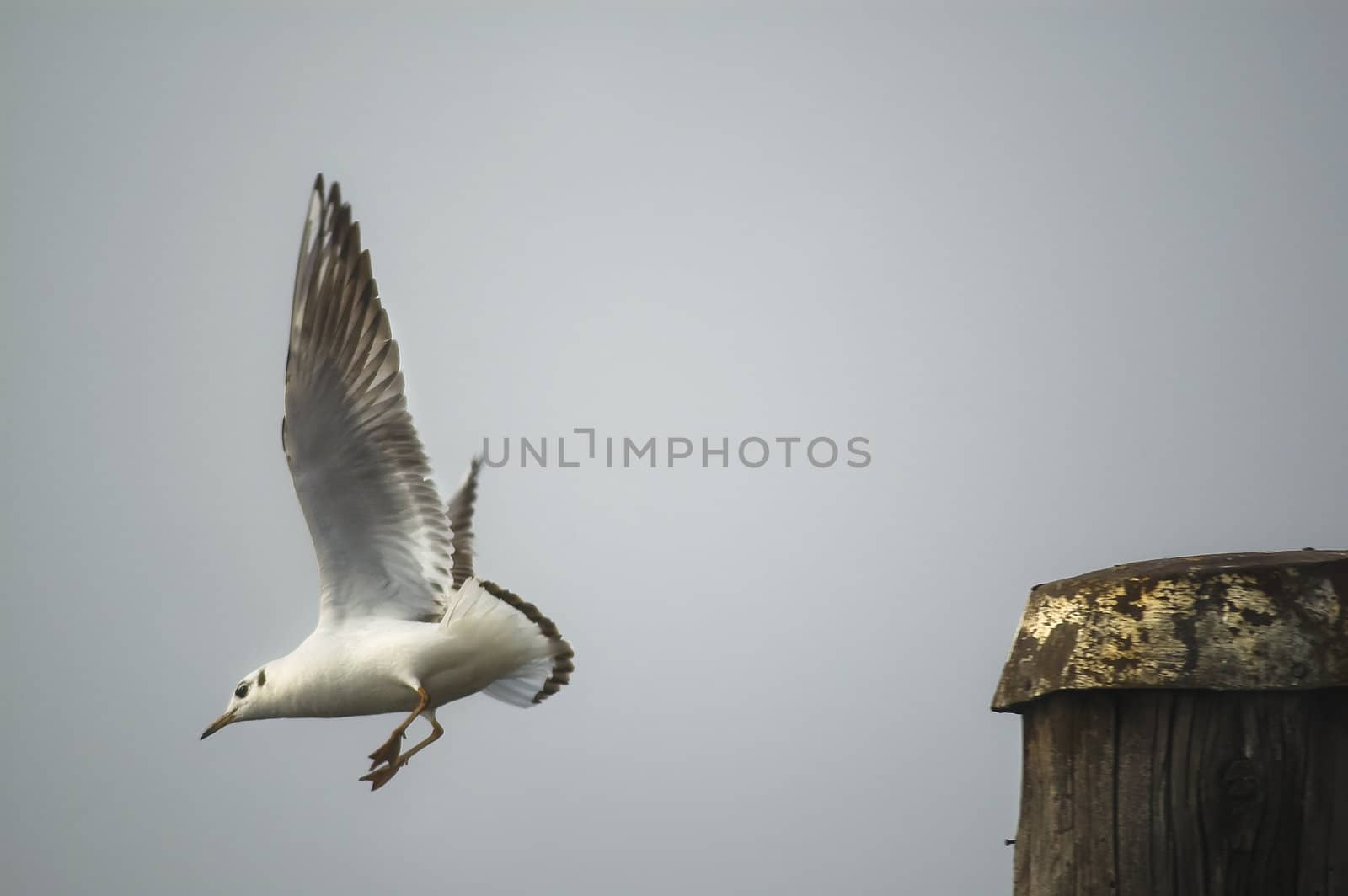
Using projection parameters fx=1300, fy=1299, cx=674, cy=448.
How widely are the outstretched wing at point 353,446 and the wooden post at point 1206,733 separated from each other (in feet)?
13.7

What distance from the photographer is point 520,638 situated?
6.04 metres

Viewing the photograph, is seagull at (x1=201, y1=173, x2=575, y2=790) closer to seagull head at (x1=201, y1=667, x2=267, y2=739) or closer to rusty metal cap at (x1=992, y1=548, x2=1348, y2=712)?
seagull head at (x1=201, y1=667, x2=267, y2=739)

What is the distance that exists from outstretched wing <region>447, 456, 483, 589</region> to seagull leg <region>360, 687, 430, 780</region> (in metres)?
1.64

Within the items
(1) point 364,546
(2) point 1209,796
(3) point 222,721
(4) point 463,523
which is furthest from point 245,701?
(2) point 1209,796

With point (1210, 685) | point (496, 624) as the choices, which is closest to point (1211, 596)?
point (1210, 685)

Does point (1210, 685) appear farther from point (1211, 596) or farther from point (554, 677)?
point (554, 677)

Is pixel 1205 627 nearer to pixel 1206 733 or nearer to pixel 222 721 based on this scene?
pixel 1206 733

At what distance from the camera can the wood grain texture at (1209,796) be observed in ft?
6.34

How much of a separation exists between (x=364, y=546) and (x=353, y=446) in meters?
0.49

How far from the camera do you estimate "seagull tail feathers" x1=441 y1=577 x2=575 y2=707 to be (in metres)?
5.93

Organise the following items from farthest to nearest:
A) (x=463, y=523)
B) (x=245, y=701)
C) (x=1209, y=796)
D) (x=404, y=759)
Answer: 1. (x=463, y=523)
2. (x=245, y=701)
3. (x=404, y=759)
4. (x=1209, y=796)

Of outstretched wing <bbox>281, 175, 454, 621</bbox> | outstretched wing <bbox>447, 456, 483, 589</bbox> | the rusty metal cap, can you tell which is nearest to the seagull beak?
outstretched wing <bbox>281, 175, 454, 621</bbox>

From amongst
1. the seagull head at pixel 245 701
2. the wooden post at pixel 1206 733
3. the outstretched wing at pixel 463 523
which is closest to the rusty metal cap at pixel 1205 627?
the wooden post at pixel 1206 733

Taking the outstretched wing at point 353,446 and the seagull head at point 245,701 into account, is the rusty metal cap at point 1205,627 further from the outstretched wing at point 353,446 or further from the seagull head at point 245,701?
the seagull head at point 245,701
